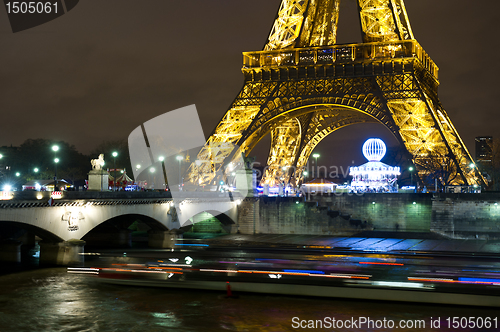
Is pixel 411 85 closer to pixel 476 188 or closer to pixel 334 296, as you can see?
pixel 476 188

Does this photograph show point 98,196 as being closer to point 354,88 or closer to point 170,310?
point 170,310

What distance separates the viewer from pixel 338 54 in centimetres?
6281

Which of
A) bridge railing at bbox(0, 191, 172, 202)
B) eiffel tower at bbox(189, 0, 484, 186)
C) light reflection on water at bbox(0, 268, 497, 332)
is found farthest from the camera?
eiffel tower at bbox(189, 0, 484, 186)

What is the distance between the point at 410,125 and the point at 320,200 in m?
12.3

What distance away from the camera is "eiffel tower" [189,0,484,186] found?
57312 mm

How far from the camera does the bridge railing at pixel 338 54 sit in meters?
60.2

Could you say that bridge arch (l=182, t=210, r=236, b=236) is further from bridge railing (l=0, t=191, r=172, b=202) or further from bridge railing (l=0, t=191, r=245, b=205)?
bridge railing (l=0, t=191, r=172, b=202)

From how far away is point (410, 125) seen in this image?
192ft

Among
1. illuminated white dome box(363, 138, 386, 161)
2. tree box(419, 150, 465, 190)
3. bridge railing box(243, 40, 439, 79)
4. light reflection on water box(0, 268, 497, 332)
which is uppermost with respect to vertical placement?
bridge railing box(243, 40, 439, 79)

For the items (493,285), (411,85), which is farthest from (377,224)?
(493,285)

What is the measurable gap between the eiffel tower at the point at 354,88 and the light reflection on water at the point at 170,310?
115ft

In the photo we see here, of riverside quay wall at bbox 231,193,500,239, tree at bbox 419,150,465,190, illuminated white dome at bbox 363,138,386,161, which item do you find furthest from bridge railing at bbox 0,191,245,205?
illuminated white dome at bbox 363,138,386,161

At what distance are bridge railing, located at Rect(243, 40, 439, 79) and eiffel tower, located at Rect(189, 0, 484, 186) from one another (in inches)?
4.2

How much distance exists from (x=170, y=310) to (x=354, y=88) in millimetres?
41996
